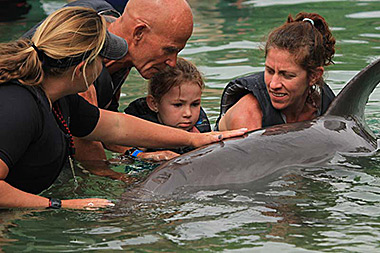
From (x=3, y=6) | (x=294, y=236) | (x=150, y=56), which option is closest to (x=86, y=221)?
(x=294, y=236)

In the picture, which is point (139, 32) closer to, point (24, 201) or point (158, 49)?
point (158, 49)

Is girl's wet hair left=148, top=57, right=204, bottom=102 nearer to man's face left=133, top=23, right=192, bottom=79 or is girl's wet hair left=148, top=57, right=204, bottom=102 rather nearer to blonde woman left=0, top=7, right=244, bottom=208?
man's face left=133, top=23, right=192, bottom=79

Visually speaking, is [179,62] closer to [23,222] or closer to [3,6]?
[23,222]

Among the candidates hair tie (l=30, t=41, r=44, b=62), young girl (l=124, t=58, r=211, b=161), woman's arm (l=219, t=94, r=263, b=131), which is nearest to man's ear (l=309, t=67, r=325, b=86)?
woman's arm (l=219, t=94, r=263, b=131)

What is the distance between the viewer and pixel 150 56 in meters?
5.90

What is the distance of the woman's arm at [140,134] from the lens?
5.18m

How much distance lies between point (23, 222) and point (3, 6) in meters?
11.8

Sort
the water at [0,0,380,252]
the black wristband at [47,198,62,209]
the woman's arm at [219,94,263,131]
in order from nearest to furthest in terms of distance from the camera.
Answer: the water at [0,0,380,252], the black wristband at [47,198,62,209], the woman's arm at [219,94,263,131]

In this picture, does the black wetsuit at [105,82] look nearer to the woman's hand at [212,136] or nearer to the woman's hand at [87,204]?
the woman's hand at [212,136]

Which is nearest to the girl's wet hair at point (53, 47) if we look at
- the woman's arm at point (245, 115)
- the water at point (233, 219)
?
the water at point (233, 219)

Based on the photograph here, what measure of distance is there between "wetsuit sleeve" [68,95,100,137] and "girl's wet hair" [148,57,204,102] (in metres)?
1.27

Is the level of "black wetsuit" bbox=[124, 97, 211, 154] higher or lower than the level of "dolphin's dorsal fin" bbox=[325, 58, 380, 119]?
lower

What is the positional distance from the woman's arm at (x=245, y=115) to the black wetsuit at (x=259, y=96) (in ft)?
0.17

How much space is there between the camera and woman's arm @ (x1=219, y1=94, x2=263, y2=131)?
5750 mm
